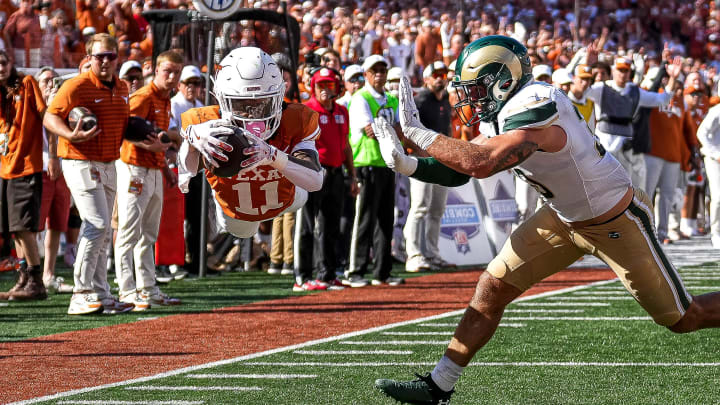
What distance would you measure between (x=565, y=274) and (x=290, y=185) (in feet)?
19.3

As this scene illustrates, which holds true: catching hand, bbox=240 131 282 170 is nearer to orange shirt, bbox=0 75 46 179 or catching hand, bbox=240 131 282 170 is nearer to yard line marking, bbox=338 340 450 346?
yard line marking, bbox=338 340 450 346

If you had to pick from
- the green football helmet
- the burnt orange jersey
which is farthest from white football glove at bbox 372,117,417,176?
the burnt orange jersey

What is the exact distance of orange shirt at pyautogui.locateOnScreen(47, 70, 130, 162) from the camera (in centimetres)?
777

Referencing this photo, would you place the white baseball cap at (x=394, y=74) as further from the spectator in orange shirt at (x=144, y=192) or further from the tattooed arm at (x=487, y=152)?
the tattooed arm at (x=487, y=152)

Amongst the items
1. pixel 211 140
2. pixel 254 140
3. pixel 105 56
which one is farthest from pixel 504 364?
pixel 105 56

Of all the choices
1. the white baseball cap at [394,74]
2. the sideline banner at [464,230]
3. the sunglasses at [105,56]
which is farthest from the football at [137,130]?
the sideline banner at [464,230]

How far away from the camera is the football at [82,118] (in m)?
7.50

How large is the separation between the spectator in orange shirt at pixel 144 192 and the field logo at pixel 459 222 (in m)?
3.95

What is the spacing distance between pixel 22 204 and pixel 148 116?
1.27 m

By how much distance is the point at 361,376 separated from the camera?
5789mm

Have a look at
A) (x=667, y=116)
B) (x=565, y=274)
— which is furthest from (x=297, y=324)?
(x=667, y=116)

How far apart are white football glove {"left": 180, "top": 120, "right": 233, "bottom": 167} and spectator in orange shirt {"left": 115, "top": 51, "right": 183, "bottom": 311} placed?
331 centimetres

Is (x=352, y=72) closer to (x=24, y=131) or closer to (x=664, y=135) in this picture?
(x=24, y=131)

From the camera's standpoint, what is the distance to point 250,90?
16.4 feet
